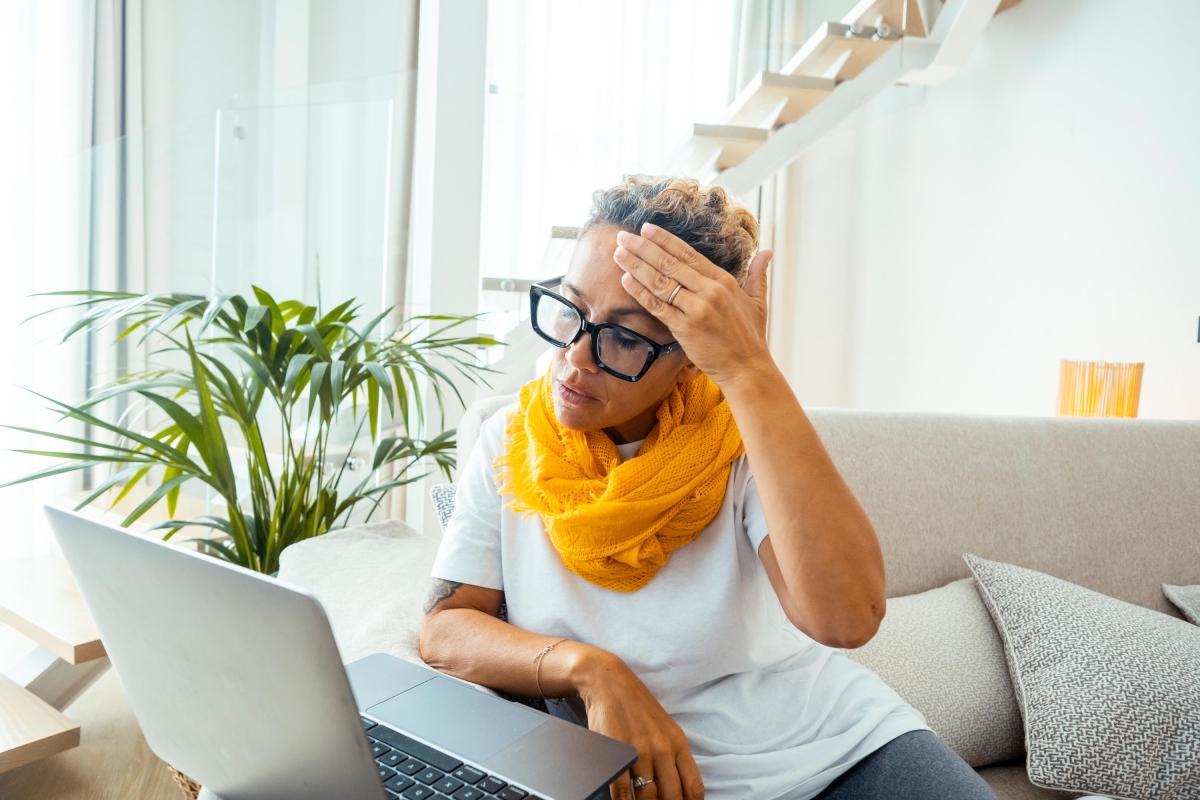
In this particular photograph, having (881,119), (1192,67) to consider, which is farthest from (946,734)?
(881,119)

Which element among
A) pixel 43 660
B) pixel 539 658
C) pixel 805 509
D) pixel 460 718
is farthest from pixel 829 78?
pixel 43 660

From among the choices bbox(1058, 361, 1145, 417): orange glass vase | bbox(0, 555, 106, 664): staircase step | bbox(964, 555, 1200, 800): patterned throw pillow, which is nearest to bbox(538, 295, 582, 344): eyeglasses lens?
bbox(964, 555, 1200, 800): patterned throw pillow

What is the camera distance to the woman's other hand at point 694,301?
827 mm

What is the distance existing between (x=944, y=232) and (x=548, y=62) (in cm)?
180

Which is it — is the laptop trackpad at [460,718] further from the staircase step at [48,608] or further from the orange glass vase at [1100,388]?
the orange glass vase at [1100,388]

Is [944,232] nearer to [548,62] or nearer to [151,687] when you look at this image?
[548,62]

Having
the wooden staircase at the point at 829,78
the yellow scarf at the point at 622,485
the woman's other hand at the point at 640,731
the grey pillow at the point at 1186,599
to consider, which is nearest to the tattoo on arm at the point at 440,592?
the yellow scarf at the point at 622,485

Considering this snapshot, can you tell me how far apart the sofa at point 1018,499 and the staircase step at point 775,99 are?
172 centimetres

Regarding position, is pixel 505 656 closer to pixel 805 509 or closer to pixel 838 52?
pixel 805 509

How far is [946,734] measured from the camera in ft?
4.01

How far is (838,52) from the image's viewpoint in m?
2.98

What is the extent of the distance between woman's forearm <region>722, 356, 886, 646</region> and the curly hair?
0.62 ft

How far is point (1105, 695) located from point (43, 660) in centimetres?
208

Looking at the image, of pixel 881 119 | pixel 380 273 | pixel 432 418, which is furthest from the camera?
pixel 881 119
